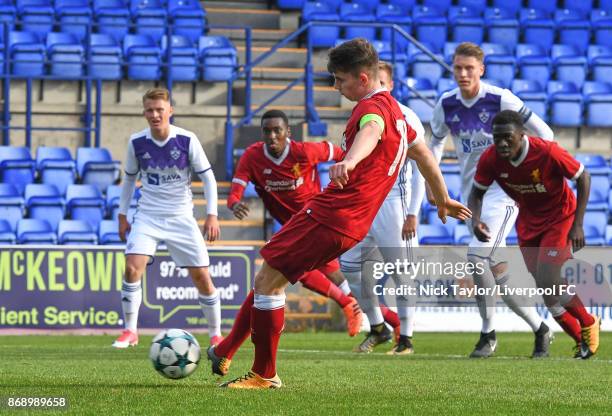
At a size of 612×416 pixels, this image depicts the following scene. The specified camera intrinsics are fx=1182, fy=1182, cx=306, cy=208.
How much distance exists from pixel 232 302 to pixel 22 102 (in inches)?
240

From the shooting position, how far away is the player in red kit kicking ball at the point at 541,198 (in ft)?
31.0

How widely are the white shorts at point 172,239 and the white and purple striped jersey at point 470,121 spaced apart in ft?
7.84

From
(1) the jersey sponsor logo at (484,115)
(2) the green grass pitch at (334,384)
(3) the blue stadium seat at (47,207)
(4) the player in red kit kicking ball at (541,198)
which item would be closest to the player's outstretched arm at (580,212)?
(4) the player in red kit kicking ball at (541,198)

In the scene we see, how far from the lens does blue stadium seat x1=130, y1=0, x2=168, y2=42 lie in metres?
20.8

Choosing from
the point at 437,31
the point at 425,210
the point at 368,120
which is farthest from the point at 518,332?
the point at 368,120

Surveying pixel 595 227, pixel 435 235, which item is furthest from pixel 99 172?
pixel 595 227

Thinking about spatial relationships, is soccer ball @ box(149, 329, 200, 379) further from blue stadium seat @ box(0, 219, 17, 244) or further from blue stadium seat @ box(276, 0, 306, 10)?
blue stadium seat @ box(276, 0, 306, 10)

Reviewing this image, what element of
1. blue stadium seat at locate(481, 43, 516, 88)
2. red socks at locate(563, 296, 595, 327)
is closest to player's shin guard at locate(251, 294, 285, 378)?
red socks at locate(563, 296, 595, 327)

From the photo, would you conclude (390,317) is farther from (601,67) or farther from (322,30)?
(601,67)

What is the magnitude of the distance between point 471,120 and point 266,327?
4576mm

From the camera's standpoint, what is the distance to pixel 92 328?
1541 cm

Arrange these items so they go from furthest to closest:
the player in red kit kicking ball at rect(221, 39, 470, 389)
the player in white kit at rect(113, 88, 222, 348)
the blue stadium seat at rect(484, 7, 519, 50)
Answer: the blue stadium seat at rect(484, 7, 519, 50) → the player in white kit at rect(113, 88, 222, 348) → the player in red kit kicking ball at rect(221, 39, 470, 389)

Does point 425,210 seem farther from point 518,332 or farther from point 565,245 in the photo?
point 565,245

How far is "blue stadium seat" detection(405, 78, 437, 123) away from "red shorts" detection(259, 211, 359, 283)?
13.4 m
